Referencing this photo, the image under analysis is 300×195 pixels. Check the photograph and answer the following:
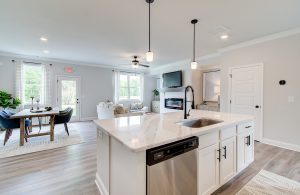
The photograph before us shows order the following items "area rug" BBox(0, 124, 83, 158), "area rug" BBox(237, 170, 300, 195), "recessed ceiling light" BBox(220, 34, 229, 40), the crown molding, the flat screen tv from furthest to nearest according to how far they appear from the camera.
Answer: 1. the flat screen tv
2. the crown molding
3. "recessed ceiling light" BBox(220, 34, 229, 40)
4. "area rug" BBox(0, 124, 83, 158)
5. "area rug" BBox(237, 170, 300, 195)

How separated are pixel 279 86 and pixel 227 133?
257cm

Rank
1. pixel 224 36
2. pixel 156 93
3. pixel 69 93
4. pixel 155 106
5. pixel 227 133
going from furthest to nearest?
pixel 156 93, pixel 155 106, pixel 69 93, pixel 224 36, pixel 227 133

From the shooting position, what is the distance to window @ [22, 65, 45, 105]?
5.41m

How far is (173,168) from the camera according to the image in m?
1.28

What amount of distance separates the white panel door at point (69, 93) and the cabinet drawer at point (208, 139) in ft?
20.4

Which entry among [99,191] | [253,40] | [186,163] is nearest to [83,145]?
[99,191]

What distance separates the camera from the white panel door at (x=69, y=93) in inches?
239

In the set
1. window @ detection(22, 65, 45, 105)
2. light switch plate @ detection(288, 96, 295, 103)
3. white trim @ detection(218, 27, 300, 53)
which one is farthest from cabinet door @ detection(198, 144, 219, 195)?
window @ detection(22, 65, 45, 105)

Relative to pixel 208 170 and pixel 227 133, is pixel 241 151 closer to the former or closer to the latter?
pixel 227 133

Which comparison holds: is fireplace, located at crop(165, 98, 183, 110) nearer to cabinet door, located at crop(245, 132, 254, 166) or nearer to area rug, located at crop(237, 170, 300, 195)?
cabinet door, located at crop(245, 132, 254, 166)

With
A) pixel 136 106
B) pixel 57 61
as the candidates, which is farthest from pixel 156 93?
pixel 57 61

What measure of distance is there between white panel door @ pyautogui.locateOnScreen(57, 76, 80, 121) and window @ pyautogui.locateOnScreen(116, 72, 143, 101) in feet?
6.44

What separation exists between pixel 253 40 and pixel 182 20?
2253mm

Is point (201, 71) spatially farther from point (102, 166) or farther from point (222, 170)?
point (102, 166)
